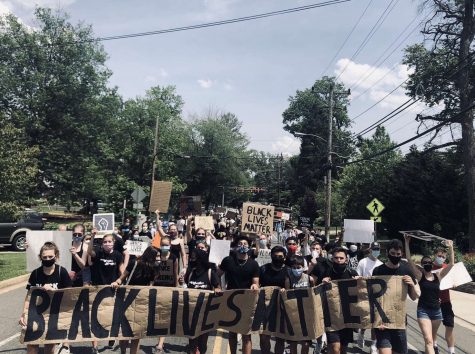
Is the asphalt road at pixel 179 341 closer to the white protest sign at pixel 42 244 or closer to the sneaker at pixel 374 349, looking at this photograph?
the sneaker at pixel 374 349

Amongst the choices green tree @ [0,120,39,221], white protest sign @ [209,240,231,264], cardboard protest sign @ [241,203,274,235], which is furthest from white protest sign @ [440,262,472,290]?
green tree @ [0,120,39,221]

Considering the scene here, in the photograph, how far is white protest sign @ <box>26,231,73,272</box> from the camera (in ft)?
23.3

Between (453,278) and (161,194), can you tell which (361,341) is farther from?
(161,194)

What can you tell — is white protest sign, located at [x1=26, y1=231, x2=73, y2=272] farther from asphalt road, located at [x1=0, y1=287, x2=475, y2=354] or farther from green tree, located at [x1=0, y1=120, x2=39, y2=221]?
green tree, located at [x1=0, y1=120, x2=39, y2=221]

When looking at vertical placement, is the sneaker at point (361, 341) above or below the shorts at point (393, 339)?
below

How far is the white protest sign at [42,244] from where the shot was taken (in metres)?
7.11

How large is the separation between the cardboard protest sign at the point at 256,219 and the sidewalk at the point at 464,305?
520 cm

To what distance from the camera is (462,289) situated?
14.9 meters

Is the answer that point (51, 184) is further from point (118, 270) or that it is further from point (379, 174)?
point (118, 270)

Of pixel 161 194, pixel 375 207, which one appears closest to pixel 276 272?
pixel 161 194

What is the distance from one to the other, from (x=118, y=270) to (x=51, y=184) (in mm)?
31569

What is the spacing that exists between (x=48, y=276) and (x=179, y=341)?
278 centimetres

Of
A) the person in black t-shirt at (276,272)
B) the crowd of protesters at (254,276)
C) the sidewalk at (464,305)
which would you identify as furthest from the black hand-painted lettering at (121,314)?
the sidewalk at (464,305)

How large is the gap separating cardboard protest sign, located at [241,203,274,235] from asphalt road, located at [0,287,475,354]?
4.29 m
